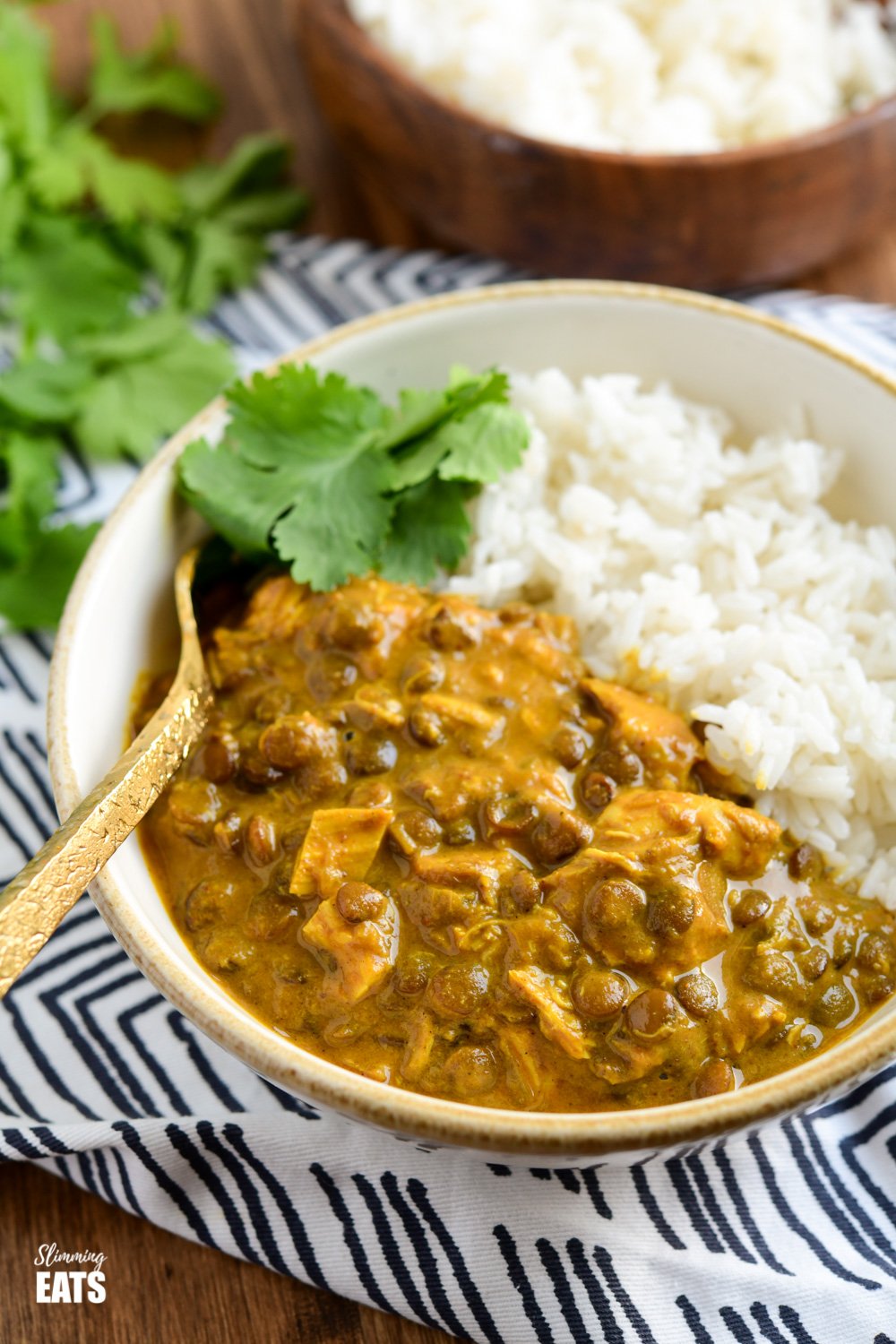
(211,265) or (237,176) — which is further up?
(237,176)

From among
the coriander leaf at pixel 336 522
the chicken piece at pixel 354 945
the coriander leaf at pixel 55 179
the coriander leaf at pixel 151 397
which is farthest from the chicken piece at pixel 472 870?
the coriander leaf at pixel 55 179

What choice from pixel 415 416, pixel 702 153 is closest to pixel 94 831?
pixel 415 416

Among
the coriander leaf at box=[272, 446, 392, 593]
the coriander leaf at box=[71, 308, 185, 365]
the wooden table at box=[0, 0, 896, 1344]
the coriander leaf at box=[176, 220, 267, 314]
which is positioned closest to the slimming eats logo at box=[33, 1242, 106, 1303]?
the wooden table at box=[0, 0, 896, 1344]

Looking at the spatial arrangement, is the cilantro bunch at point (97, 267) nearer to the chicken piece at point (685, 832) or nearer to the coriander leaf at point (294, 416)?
the coriander leaf at point (294, 416)

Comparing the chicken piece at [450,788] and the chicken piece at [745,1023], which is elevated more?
the chicken piece at [450,788]

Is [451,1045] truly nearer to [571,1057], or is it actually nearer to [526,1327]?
[571,1057]

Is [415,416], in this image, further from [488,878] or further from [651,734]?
[488,878]
